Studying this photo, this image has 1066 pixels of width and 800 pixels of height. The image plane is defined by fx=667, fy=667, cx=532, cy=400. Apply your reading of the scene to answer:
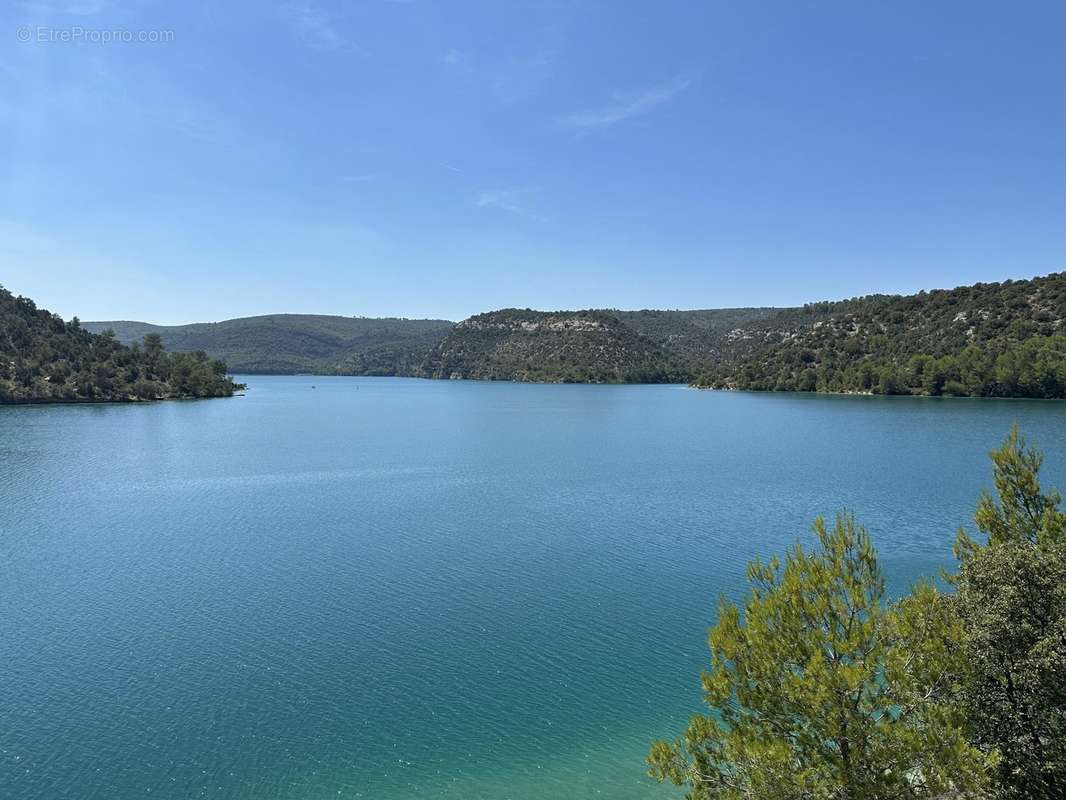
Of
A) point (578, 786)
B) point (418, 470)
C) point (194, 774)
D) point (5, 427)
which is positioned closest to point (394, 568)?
point (194, 774)

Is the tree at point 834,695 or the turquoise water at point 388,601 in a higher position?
the tree at point 834,695

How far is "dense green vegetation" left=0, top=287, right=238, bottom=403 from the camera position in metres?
146

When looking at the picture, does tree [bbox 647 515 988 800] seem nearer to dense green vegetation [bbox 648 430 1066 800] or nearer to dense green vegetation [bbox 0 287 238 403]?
dense green vegetation [bbox 648 430 1066 800]

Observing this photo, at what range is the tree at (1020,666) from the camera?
1234cm

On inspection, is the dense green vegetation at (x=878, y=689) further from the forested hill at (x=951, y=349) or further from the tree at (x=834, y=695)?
the forested hill at (x=951, y=349)

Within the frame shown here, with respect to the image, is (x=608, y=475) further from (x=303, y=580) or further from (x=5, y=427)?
(x=5, y=427)

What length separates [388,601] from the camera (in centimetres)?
2980

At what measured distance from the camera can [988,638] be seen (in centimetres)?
1296

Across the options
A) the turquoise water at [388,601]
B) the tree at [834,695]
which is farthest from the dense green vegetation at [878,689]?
the turquoise water at [388,601]

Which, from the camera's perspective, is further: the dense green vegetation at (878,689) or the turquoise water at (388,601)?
the turquoise water at (388,601)

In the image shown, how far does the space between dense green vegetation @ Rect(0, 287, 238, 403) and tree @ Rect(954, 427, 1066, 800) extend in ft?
571

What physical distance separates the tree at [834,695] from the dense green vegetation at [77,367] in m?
171

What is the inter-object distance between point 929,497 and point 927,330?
5754 inches

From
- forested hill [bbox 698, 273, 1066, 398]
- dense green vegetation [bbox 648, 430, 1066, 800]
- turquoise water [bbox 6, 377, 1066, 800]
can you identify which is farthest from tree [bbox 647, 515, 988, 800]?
forested hill [bbox 698, 273, 1066, 398]
